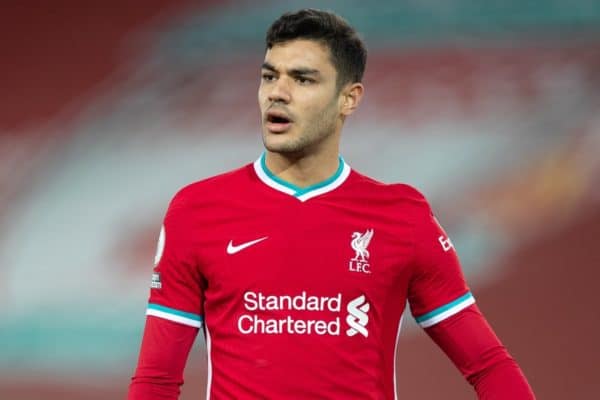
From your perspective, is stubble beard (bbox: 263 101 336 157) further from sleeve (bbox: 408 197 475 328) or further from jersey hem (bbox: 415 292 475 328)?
jersey hem (bbox: 415 292 475 328)

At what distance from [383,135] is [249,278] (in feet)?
5.84

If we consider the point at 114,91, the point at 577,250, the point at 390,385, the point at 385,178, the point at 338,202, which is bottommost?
the point at 390,385

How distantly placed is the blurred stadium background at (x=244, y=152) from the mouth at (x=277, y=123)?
1.69 meters

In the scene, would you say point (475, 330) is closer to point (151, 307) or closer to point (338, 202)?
point (338, 202)

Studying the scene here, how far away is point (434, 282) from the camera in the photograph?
171 cm

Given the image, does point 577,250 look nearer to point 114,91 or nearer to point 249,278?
point 114,91

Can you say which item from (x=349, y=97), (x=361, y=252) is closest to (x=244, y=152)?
(x=349, y=97)

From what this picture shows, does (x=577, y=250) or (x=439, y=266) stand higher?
(x=577, y=250)

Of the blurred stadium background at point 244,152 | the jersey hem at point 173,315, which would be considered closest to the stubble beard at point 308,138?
the jersey hem at point 173,315

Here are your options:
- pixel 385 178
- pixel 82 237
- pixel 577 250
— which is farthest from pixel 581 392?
pixel 82 237

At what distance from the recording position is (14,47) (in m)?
3.42

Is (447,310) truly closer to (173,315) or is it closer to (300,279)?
(300,279)

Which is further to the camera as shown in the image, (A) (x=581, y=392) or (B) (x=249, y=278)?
(A) (x=581, y=392)

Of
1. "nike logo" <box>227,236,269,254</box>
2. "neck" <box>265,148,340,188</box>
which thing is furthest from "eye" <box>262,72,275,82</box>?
"nike logo" <box>227,236,269,254</box>
